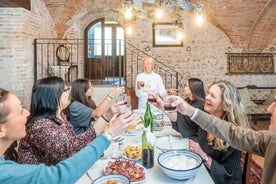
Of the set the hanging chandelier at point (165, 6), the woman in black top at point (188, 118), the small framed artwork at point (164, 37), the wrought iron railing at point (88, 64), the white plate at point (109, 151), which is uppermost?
the small framed artwork at point (164, 37)

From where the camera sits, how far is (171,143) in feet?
7.04

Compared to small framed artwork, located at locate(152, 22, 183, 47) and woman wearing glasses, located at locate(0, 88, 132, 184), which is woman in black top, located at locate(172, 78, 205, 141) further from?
small framed artwork, located at locate(152, 22, 183, 47)

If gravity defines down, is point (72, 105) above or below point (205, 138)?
above

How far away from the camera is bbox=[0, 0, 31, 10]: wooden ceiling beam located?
479 cm

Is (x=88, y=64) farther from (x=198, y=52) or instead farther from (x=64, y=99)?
(x=64, y=99)

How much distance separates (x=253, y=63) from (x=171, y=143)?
6.83m

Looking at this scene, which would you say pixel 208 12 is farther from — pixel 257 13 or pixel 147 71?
pixel 147 71

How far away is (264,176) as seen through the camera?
1099 millimetres

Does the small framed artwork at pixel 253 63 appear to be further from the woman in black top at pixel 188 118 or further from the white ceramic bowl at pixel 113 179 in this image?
the white ceramic bowl at pixel 113 179

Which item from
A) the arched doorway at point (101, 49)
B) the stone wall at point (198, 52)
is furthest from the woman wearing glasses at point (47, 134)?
the arched doorway at point (101, 49)

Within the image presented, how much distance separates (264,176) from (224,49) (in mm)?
7456

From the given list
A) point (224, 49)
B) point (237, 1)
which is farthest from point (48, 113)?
point (224, 49)

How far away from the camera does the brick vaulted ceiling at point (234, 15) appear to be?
21.5ft

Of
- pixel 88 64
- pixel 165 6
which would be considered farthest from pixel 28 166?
pixel 88 64
